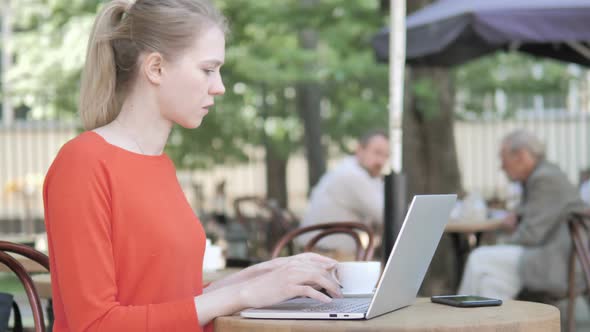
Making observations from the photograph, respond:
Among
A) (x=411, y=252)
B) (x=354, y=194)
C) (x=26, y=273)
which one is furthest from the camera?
(x=354, y=194)

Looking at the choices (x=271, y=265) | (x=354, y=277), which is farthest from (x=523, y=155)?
(x=271, y=265)

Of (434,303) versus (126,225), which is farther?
(434,303)

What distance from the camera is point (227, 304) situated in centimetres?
222

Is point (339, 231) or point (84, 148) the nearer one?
point (84, 148)

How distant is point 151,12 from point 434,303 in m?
0.94

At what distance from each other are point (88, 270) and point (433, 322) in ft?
2.30

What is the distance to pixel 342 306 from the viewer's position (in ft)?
7.76

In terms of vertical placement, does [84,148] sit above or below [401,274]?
above

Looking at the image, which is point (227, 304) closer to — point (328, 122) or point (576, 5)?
point (576, 5)

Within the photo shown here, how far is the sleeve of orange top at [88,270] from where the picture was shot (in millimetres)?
2156

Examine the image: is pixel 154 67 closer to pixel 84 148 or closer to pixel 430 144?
pixel 84 148

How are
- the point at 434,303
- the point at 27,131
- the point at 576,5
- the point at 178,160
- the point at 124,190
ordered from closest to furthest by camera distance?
the point at 124,190 → the point at 434,303 → the point at 576,5 → the point at 178,160 → the point at 27,131

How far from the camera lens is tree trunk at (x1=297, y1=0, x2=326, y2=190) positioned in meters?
13.2

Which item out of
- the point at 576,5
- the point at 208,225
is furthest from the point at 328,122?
the point at 576,5
